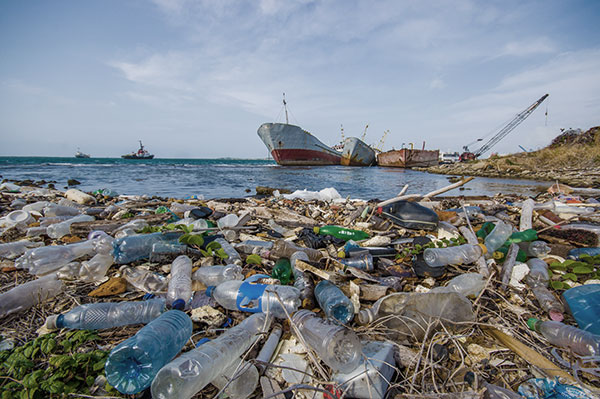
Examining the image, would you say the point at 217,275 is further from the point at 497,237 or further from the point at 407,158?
the point at 407,158

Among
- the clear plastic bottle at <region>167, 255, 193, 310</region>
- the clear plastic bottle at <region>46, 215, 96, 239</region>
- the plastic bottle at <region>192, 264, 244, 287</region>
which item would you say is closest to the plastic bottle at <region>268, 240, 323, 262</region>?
the plastic bottle at <region>192, 264, 244, 287</region>

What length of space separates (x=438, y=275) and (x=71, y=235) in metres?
3.65

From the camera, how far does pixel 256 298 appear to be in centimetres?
142

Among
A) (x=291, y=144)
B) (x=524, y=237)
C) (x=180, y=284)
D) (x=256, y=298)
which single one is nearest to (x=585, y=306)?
(x=524, y=237)

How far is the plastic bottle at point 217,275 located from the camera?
5.60 ft

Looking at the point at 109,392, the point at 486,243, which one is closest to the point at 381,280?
the point at 486,243

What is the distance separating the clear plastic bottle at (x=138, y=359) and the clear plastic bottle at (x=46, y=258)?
1.52 meters

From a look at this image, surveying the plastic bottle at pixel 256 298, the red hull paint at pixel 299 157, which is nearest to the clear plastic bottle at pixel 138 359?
the plastic bottle at pixel 256 298

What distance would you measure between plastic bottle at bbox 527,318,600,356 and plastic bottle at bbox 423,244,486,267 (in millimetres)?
617

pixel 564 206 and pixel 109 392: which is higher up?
pixel 564 206

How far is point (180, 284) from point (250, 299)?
0.54 metres

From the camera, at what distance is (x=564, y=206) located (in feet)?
10.9

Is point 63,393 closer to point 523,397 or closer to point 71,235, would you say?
point 523,397

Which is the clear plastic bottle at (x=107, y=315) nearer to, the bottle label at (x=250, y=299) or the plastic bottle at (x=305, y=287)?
the bottle label at (x=250, y=299)
